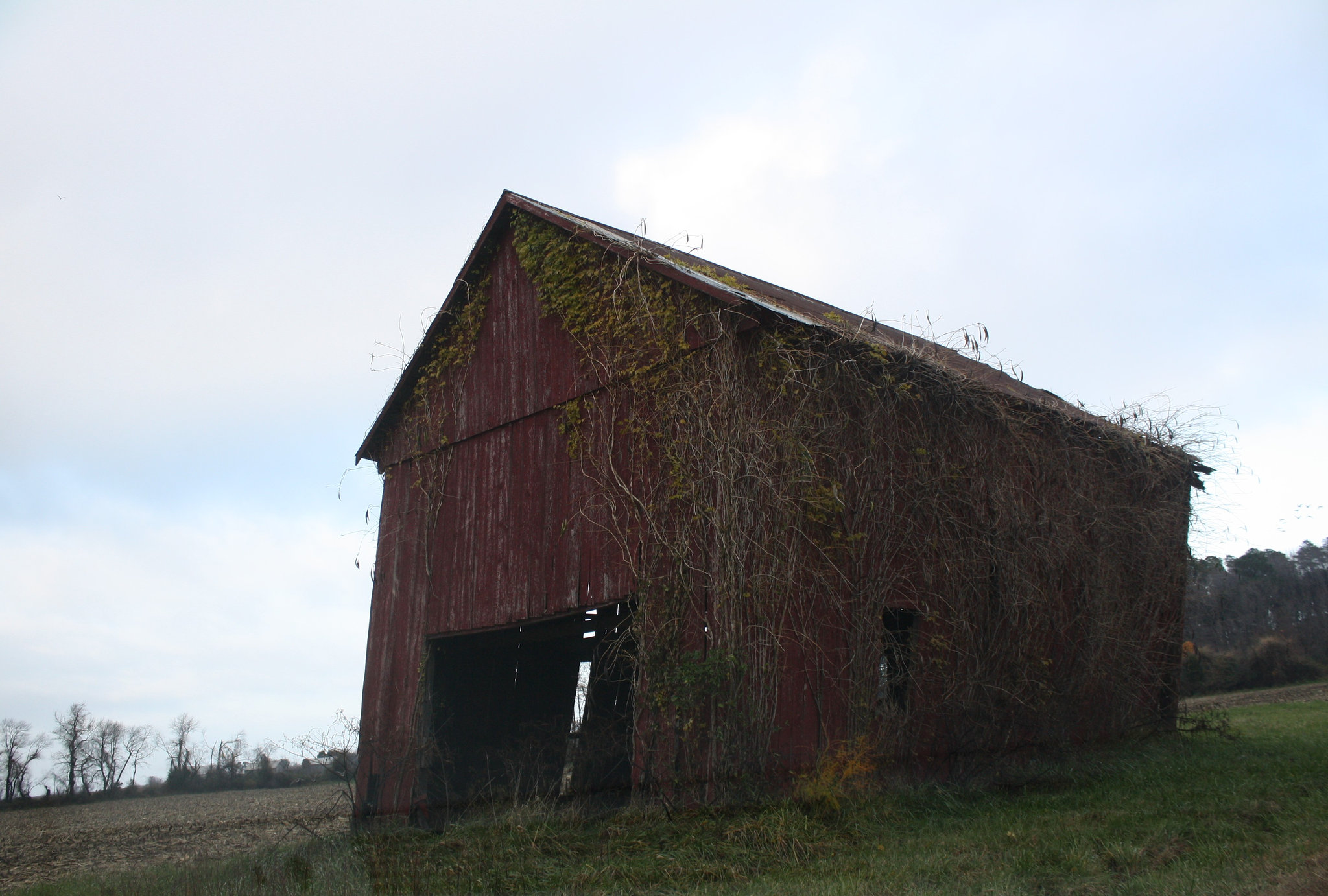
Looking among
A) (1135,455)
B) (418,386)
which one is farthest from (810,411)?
(418,386)

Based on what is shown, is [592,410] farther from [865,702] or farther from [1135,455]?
[1135,455]

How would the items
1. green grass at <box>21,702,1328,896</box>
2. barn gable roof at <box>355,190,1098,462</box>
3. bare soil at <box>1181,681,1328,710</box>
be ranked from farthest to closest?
bare soil at <box>1181,681,1328,710</box>
barn gable roof at <box>355,190,1098,462</box>
green grass at <box>21,702,1328,896</box>

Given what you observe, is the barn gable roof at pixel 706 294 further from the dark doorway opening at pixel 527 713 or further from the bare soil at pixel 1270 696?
the bare soil at pixel 1270 696

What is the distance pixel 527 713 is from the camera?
1214cm

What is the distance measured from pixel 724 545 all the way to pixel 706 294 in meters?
2.46

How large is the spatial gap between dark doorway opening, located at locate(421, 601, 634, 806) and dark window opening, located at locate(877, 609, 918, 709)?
9.08 feet

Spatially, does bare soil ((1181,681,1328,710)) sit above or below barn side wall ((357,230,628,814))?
below

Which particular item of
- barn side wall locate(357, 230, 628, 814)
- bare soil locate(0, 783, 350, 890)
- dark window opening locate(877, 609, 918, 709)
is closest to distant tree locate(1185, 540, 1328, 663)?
dark window opening locate(877, 609, 918, 709)

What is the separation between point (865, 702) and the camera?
778cm

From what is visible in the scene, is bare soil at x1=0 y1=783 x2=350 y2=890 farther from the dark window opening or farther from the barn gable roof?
the dark window opening

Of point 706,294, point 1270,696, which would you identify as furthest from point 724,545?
point 1270,696

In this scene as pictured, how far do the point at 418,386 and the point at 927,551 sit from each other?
23.9ft

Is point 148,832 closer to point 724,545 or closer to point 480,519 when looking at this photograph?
point 480,519

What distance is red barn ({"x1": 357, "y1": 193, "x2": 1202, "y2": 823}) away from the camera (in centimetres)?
786
